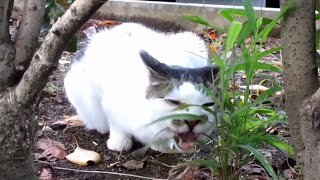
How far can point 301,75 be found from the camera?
1672 mm

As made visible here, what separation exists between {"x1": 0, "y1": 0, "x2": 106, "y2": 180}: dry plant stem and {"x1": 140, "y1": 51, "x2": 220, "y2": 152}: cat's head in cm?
42

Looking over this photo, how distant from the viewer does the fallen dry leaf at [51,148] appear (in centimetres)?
216

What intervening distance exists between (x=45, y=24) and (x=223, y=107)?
629 mm

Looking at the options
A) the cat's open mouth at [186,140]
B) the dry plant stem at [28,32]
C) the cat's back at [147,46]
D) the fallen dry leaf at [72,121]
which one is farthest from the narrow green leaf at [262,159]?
the fallen dry leaf at [72,121]

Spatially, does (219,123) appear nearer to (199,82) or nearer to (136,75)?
(199,82)

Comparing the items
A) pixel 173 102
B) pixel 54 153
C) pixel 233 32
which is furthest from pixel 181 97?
pixel 54 153

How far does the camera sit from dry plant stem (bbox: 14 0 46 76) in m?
1.53

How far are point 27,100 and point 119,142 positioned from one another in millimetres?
744

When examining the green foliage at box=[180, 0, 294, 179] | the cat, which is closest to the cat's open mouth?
the cat

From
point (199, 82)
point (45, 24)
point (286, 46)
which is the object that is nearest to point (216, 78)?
point (199, 82)

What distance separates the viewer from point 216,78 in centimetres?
181

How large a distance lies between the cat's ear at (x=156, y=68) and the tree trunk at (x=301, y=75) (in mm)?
366

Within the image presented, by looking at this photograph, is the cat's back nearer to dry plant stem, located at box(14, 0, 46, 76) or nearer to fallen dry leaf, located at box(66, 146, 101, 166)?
fallen dry leaf, located at box(66, 146, 101, 166)

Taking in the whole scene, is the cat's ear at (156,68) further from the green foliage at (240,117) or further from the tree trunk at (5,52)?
the tree trunk at (5,52)
